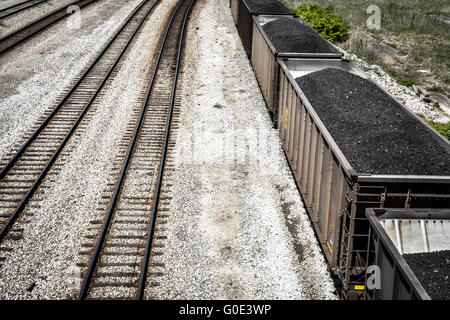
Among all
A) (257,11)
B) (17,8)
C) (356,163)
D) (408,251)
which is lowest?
(408,251)

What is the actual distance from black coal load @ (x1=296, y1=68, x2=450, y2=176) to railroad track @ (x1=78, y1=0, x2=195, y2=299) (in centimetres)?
436

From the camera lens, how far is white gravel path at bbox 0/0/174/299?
8133mm

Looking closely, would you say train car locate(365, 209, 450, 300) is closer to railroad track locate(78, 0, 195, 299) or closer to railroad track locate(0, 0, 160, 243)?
railroad track locate(78, 0, 195, 299)

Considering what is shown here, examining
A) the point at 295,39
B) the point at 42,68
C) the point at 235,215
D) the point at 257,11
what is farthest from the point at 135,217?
the point at 257,11

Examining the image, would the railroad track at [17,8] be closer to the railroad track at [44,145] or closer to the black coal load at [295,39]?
the railroad track at [44,145]

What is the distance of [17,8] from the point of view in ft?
105

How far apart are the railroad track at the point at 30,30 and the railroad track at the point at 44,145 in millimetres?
5792

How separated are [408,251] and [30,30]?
2641cm

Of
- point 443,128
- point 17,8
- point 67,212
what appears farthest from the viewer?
point 17,8

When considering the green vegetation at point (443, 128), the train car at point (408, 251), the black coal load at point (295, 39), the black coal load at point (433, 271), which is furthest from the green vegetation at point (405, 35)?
the black coal load at point (433, 271)

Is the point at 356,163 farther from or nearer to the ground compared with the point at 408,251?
farther from the ground

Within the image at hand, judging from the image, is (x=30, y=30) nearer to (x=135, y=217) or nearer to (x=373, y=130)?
(x=135, y=217)

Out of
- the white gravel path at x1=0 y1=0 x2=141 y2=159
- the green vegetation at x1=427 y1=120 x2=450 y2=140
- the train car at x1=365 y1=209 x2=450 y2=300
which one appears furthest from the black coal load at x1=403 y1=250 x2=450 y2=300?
the white gravel path at x1=0 y1=0 x2=141 y2=159
